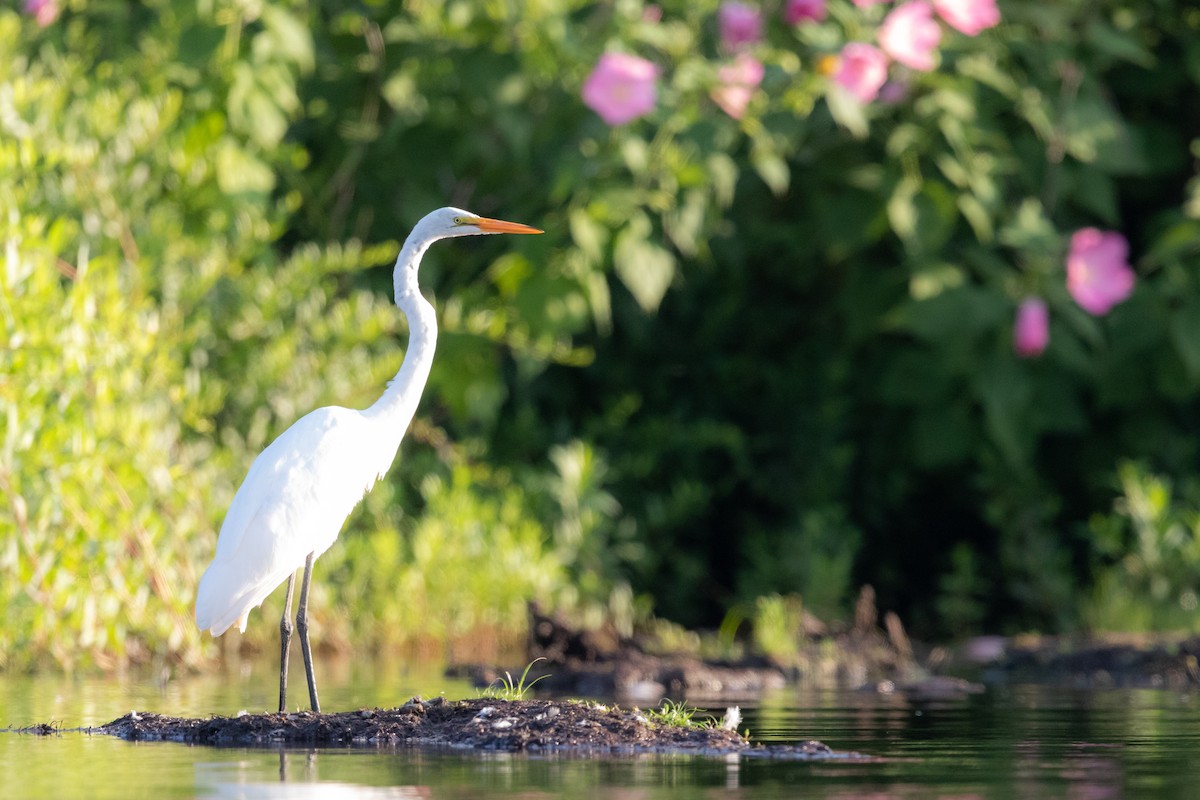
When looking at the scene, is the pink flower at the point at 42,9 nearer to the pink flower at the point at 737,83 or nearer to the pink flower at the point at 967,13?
the pink flower at the point at 737,83

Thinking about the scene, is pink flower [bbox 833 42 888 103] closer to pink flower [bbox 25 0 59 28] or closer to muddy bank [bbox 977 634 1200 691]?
muddy bank [bbox 977 634 1200 691]

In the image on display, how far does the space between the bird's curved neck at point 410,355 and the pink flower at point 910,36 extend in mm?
3771

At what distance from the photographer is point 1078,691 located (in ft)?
24.2

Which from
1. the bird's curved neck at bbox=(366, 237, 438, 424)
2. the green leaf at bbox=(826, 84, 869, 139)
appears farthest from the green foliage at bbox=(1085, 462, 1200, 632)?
the bird's curved neck at bbox=(366, 237, 438, 424)

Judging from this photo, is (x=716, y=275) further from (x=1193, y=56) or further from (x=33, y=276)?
(x=33, y=276)

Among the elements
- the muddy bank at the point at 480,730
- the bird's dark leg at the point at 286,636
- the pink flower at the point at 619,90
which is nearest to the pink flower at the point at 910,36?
the pink flower at the point at 619,90

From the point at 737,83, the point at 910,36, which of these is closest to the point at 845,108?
the point at 910,36

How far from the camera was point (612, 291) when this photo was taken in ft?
38.9

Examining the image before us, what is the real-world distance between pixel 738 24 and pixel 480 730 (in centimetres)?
573

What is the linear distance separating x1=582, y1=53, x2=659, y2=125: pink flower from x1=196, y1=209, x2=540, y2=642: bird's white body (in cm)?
303

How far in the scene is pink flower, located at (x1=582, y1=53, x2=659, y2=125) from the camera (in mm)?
9516

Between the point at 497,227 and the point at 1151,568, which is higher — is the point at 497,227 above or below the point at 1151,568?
above

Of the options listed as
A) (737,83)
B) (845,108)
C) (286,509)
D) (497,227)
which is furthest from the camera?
(737,83)

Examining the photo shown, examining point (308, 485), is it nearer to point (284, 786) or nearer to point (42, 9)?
point (284, 786)
